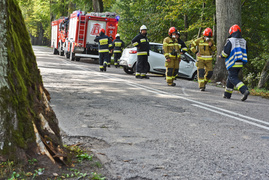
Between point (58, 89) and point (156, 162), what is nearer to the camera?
point (156, 162)

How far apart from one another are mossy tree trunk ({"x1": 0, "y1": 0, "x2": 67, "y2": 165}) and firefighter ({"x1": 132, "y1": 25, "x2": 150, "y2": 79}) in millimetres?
10488

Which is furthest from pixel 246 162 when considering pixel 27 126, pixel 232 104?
pixel 232 104

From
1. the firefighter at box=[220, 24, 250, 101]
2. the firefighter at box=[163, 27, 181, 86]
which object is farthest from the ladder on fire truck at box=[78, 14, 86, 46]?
the firefighter at box=[220, 24, 250, 101]

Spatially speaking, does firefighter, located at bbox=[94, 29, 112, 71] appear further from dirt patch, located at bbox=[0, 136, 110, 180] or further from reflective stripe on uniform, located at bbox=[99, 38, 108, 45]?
dirt patch, located at bbox=[0, 136, 110, 180]

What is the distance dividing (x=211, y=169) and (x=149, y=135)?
1.41 meters

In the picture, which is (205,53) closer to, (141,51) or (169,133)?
(141,51)

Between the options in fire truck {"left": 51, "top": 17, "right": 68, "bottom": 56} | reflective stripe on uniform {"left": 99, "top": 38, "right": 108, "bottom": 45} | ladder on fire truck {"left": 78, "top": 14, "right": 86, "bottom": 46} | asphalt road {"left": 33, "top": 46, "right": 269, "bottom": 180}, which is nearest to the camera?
asphalt road {"left": 33, "top": 46, "right": 269, "bottom": 180}

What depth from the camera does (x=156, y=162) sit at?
3650 mm

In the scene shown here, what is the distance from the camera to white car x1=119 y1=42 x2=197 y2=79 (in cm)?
1616

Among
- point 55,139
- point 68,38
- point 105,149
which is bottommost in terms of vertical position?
point 105,149

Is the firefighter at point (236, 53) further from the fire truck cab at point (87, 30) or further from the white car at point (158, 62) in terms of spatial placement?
the fire truck cab at point (87, 30)

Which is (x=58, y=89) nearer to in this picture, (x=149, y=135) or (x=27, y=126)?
(x=149, y=135)

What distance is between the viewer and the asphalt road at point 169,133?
138 inches

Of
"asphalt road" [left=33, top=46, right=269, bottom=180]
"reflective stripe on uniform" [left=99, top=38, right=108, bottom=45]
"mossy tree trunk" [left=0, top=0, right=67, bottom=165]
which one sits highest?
"reflective stripe on uniform" [left=99, top=38, right=108, bottom=45]
